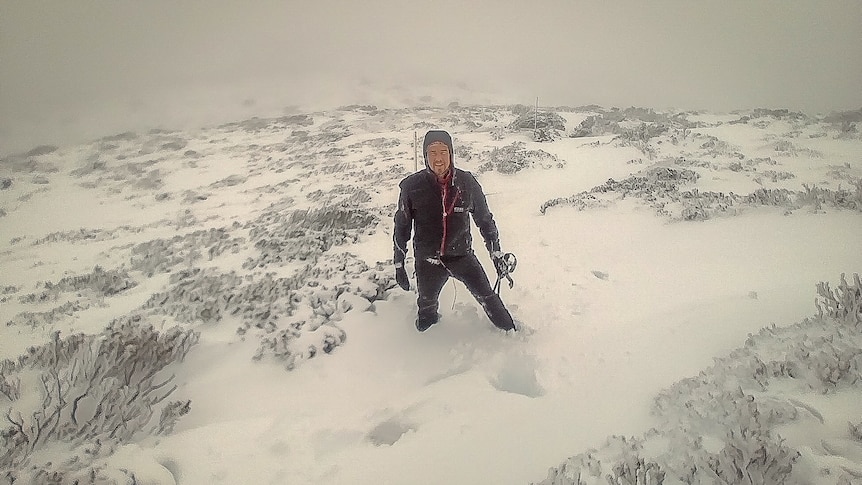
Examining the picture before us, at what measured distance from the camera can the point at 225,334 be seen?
12.1 feet

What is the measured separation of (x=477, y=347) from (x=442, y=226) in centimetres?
98

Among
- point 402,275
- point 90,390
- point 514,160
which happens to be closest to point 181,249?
point 90,390

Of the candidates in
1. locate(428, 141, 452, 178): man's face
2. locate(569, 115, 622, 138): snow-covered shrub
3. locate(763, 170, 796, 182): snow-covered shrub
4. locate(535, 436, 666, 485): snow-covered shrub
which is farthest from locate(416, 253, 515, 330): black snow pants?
locate(569, 115, 622, 138): snow-covered shrub

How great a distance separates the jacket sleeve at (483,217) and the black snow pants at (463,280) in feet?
0.58

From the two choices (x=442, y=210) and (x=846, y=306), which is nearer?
(x=846, y=306)

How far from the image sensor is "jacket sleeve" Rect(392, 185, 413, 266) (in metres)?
3.16

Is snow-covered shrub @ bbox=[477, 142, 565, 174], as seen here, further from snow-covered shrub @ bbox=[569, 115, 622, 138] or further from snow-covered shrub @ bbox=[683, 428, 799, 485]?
snow-covered shrub @ bbox=[683, 428, 799, 485]

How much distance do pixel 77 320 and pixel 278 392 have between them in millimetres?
2842

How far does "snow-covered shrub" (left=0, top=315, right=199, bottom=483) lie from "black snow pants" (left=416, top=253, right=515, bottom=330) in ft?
6.24

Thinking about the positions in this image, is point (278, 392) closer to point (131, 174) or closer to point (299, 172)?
point (299, 172)

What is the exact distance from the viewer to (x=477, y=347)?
128 inches

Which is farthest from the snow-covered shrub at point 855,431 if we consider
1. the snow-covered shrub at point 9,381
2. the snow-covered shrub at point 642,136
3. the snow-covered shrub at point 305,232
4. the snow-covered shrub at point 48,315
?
the snow-covered shrub at point 642,136

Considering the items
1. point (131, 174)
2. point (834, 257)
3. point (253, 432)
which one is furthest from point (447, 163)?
point (131, 174)

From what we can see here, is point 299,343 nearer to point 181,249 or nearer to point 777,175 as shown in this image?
point 181,249
